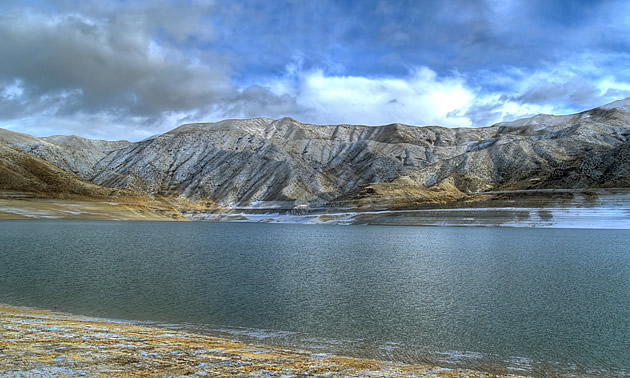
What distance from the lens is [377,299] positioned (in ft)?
72.3

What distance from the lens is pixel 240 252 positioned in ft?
144

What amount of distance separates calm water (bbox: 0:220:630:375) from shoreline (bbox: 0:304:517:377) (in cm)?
323

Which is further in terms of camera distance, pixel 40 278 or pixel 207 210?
pixel 207 210

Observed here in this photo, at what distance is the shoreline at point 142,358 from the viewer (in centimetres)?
855

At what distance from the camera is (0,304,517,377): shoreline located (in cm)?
855

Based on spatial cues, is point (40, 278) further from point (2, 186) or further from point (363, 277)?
point (2, 186)

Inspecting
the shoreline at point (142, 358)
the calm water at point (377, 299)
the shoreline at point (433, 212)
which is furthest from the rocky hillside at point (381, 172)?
the shoreline at point (142, 358)

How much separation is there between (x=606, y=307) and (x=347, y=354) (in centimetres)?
1428

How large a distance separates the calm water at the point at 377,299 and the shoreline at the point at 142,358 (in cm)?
323

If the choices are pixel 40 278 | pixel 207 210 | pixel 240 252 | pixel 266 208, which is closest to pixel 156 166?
pixel 207 210

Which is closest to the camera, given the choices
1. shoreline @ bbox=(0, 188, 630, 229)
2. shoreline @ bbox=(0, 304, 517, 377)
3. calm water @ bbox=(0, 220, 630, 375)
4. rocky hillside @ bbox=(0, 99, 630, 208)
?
shoreline @ bbox=(0, 304, 517, 377)

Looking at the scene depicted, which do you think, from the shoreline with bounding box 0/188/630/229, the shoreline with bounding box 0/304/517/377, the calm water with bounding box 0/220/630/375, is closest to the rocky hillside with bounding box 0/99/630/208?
the shoreline with bounding box 0/188/630/229

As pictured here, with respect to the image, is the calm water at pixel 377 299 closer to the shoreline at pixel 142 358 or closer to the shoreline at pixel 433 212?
the shoreline at pixel 142 358

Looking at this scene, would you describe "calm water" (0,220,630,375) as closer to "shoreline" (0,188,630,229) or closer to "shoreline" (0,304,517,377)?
"shoreline" (0,304,517,377)
